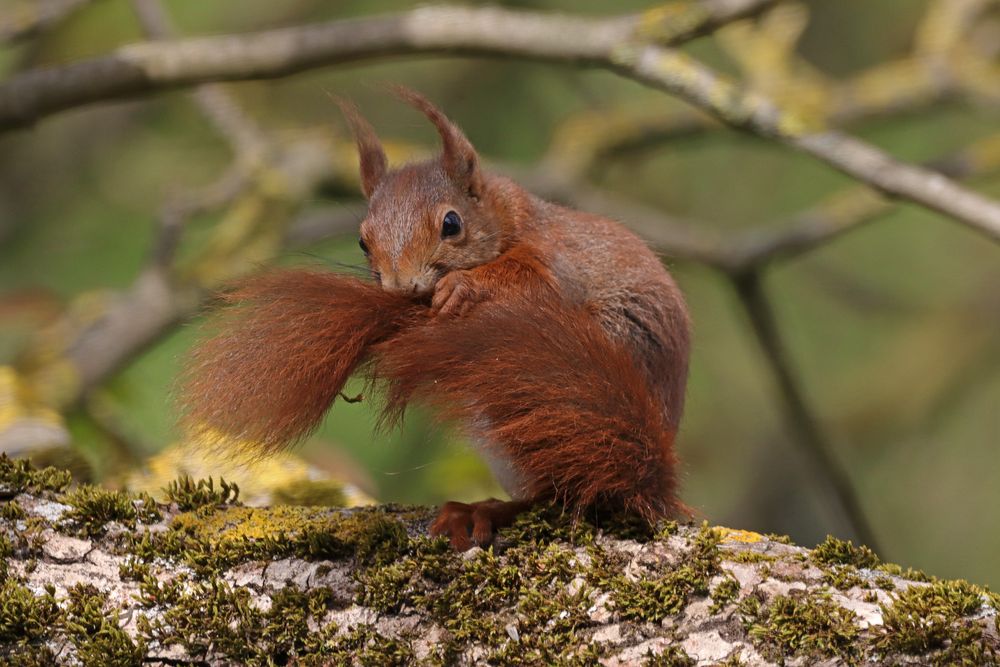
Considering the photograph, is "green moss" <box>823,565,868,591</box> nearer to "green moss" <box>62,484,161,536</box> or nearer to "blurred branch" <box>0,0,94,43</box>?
"green moss" <box>62,484,161,536</box>

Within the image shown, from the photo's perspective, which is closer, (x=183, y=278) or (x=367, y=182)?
(x=367, y=182)

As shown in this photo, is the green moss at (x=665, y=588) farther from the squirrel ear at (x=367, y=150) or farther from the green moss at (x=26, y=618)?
the squirrel ear at (x=367, y=150)

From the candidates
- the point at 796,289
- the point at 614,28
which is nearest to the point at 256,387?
the point at 614,28

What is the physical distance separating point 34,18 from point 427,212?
2478 millimetres

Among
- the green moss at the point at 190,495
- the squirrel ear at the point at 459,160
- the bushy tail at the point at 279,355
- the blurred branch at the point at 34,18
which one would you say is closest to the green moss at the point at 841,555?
the bushy tail at the point at 279,355

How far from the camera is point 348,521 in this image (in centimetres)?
166

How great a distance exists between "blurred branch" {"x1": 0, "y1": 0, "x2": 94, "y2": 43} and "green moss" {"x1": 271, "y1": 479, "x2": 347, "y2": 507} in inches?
92.2

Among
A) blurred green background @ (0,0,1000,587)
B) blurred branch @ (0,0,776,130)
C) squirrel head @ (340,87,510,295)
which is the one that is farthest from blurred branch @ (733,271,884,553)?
squirrel head @ (340,87,510,295)

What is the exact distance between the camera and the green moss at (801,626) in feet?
4.37

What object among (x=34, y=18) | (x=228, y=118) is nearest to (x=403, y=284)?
(x=228, y=118)

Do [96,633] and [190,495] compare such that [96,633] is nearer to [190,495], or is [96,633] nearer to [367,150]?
[190,495]

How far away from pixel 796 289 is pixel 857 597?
5.10 metres

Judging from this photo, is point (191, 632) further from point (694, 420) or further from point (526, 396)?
point (694, 420)

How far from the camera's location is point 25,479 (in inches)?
68.1
